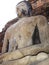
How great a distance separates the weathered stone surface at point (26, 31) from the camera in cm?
339

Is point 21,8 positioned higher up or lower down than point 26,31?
higher up

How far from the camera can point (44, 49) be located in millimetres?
2945

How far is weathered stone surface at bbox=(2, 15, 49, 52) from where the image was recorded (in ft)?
11.1

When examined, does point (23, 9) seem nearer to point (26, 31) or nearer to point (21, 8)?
point (21, 8)

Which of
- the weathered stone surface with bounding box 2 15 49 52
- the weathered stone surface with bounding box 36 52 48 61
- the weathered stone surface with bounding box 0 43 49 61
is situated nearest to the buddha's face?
the weathered stone surface with bounding box 2 15 49 52

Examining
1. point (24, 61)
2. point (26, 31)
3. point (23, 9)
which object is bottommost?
point (24, 61)

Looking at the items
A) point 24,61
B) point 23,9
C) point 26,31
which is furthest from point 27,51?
point 23,9

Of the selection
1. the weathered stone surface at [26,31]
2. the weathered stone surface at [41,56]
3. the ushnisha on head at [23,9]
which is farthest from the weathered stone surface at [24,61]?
the ushnisha on head at [23,9]

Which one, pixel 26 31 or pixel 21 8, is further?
pixel 21 8

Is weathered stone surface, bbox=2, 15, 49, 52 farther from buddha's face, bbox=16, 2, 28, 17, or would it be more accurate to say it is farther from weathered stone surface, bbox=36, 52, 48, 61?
weathered stone surface, bbox=36, 52, 48, 61

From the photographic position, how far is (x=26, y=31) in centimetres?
346

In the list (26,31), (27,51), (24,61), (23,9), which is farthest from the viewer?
(23,9)

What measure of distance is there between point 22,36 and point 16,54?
1.72 ft

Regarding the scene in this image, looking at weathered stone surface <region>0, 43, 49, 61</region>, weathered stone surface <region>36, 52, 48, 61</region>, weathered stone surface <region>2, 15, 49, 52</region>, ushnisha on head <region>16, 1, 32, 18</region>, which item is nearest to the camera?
weathered stone surface <region>36, 52, 48, 61</region>
